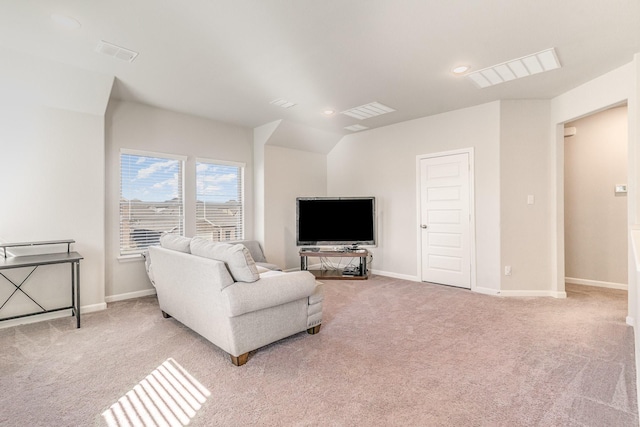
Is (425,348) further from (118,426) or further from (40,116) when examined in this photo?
(40,116)

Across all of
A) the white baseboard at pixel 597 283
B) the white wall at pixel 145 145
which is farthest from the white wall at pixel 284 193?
the white baseboard at pixel 597 283

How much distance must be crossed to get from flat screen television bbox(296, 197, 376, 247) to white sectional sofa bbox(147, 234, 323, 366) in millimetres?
2570

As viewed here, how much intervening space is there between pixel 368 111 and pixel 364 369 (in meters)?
3.63

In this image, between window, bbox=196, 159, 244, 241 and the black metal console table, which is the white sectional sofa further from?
window, bbox=196, 159, 244, 241

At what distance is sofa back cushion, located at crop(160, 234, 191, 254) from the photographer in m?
3.00

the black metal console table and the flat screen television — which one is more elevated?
the flat screen television

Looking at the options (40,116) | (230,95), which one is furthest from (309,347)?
(40,116)

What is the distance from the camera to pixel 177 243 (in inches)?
122

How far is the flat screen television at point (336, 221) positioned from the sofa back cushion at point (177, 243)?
2.55 m

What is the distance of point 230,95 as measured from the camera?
4.04 meters

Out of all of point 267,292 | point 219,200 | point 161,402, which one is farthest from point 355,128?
point 161,402

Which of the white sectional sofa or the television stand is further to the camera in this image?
the television stand

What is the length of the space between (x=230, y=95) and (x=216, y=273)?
262 cm

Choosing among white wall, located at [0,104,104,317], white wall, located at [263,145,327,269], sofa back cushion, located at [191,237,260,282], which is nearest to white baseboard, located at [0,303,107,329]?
white wall, located at [0,104,104,317]
